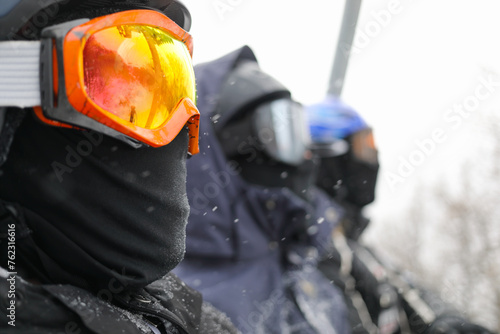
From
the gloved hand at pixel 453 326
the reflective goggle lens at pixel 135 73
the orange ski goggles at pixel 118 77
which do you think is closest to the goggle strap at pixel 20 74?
the orange ski goggles at pixel 118 77

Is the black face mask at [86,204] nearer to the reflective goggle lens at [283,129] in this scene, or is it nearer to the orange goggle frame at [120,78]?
the orange goggle frame at [120,78]

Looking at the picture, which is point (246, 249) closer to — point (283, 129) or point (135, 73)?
point (283, 129)

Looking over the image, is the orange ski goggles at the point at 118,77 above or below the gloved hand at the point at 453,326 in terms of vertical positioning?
above

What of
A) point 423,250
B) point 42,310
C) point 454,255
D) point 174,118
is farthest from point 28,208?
point 423,250

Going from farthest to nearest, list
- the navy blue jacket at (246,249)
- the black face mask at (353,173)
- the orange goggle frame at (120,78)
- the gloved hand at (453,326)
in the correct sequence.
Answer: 1. the black face mask at (353,173)
2. the gloved hand at (453,326)
3. the navy blue jacket at (246,249)
4. the orange goggle frame at (120,78)

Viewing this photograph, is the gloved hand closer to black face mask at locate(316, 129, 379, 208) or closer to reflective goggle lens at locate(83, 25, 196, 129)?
black face mask at locate(316, 129, 379, 208)

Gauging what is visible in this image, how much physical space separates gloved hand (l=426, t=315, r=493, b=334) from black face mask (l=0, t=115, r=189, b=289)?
2.83m

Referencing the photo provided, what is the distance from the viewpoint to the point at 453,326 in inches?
127

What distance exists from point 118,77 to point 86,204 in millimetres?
377

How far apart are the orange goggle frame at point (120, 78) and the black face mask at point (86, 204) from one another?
3.0 inches

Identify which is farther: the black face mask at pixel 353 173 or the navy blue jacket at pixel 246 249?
the black face mask at pixel 353 173

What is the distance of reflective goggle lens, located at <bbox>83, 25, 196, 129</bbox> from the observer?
114cm

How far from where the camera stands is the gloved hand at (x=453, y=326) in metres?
3.11

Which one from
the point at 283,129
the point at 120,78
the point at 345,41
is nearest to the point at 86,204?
the point at 120,78
